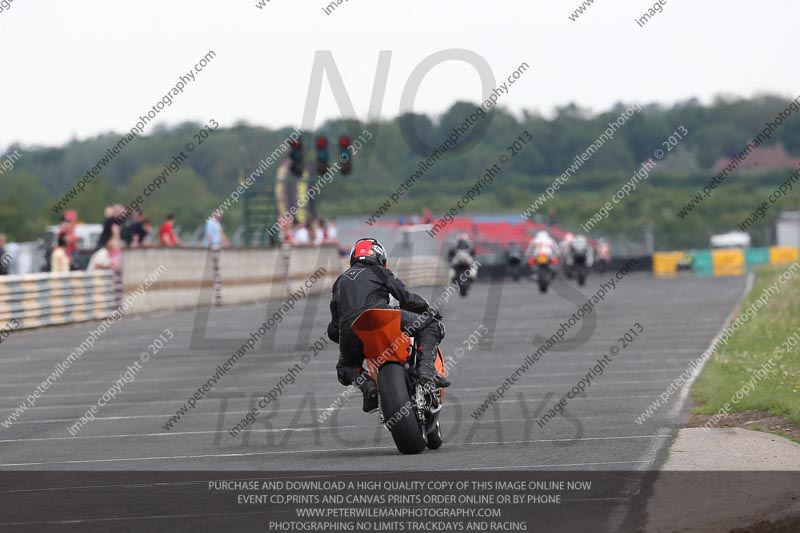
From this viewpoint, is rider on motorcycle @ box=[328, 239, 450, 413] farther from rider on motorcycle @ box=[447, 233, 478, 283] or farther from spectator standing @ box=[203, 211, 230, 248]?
rider on motorcycle @ box=[447, 233, 478, 283]

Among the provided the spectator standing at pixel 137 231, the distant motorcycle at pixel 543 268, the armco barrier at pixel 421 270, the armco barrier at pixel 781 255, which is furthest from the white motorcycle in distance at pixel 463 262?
the armco barrier at pixel 781 255

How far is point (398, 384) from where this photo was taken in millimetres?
9484

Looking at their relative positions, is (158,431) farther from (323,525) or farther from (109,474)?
(323,525)

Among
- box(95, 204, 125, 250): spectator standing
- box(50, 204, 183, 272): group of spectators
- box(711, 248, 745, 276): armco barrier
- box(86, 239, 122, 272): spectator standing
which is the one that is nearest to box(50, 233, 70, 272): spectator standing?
box(50, 204, 183, 272): group of spectators

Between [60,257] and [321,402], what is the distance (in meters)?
14.2

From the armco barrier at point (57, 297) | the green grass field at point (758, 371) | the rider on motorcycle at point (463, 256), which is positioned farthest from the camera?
the rider on motorcycle at point (463, 256)

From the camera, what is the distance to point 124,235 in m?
29.2

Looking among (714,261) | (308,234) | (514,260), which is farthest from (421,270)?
(714,261)

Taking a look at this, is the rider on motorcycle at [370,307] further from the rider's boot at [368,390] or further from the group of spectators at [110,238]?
the group of spectators at [110,238]

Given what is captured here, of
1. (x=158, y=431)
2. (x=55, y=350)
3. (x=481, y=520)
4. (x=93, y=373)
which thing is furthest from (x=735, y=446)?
(x=55, y=350)

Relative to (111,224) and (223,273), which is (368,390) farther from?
(223,273)

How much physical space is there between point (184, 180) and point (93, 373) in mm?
95335

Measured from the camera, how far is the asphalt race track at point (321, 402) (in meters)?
9.78

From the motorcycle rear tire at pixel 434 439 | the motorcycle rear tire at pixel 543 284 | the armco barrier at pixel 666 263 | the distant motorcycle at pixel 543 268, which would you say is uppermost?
the motorcycle rear tire at pixel 434 439
